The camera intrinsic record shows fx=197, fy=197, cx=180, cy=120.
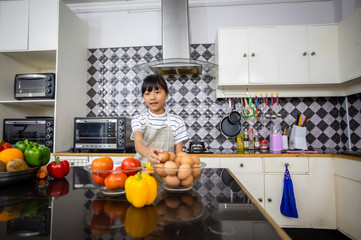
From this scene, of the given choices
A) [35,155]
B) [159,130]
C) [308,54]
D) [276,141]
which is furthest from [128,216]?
[308,54]

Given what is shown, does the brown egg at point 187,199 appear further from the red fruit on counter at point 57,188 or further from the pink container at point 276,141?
the pink container at point 276,141

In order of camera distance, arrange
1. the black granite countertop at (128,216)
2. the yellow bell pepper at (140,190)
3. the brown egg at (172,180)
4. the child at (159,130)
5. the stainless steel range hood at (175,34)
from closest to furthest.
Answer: the black granite countertop at (128,216) → the yellow bell pepper at (140,190) → the brown egg at (172,180) → the child at (159,130) → the stainless steel range hood at (175,34)

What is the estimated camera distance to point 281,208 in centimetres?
189

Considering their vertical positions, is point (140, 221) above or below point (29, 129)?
below

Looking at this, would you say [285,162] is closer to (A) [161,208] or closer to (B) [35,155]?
(A) [161,208]

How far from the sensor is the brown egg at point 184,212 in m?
0.46

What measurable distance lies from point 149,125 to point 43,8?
1.96 meters

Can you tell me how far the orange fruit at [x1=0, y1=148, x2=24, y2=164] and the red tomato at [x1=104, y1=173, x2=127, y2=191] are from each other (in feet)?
1.37

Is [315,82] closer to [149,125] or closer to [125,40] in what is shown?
[149,125]

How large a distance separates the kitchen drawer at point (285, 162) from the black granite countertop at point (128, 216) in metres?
1.42

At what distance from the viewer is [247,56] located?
2.22 meters

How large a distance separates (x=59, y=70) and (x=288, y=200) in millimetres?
2703

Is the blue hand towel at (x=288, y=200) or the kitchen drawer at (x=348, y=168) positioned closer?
the kitchen drawer at (x=348, y=168)

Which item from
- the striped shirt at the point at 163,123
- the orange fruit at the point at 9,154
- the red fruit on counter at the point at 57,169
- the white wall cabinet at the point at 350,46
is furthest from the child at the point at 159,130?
the white wall cabinet at the point at 350,46
